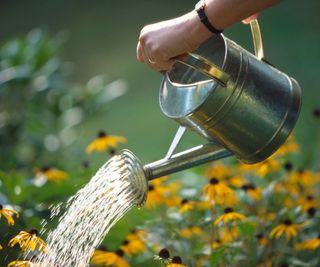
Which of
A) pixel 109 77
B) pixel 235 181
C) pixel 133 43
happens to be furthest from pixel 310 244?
pixel 133 43

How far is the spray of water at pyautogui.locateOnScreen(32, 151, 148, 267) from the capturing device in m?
1.72

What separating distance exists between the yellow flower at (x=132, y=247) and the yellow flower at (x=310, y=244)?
0.40m

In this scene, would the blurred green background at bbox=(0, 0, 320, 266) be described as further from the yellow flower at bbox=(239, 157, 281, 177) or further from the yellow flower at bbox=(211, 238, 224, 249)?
the yellow flower at bbox=(239, 157, 281, 177)

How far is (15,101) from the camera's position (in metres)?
3.31

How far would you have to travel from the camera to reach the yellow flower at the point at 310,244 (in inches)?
80.0

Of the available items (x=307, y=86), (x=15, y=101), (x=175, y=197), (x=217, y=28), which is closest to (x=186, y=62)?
(x=217, y=28)

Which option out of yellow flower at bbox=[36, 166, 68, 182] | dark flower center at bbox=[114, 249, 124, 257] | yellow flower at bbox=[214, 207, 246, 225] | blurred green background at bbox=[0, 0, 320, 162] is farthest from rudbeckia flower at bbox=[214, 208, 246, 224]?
blurred green background at bbox=[0, 0, 320, 162]

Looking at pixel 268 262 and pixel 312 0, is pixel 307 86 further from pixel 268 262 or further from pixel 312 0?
pixel 268 262

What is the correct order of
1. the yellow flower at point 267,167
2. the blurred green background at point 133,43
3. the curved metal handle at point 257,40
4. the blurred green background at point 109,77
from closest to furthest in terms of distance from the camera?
the curved metal handle at point 257,40 < the yellow flower at point 267,167 < the blurred green background at point 109,77 < the blurred green background at point 133,43

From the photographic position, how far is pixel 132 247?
2104 millimetres

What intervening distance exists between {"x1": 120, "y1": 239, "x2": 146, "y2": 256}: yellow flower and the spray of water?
11.5 inches

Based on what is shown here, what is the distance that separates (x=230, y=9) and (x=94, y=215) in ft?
1.72

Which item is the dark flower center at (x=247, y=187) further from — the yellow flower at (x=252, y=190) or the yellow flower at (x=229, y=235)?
the yellow flower at (x=229, y=235)

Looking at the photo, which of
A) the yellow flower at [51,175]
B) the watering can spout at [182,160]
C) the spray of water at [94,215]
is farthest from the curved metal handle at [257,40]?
the yellow flower at [51,175]
